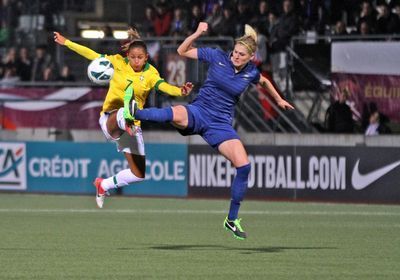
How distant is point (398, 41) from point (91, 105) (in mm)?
6341

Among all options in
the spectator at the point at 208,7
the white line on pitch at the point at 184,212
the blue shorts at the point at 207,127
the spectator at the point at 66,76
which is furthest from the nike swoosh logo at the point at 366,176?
the blue shorts at the point at 207,127

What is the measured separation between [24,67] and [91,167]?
14.6 ft

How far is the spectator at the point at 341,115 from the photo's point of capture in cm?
2159

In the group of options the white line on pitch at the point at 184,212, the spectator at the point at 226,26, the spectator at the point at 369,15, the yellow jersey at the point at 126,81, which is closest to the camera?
the yellow jersey at the point at 126,81

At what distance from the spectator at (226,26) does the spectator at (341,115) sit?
11.1 ft

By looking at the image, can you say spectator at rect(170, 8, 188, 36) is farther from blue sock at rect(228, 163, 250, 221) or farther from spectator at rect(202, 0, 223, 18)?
blue sock at rect(228, 163, 250, 221)

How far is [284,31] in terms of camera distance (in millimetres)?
23156

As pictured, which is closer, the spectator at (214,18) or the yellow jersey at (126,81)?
the yellow jersey at (126,81)

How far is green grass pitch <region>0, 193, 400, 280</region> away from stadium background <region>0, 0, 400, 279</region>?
0.05m

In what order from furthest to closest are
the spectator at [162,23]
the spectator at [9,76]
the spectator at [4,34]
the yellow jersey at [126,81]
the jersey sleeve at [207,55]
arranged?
the spectator at [4,34] < the spectator at [9,76] < the spectator at [162,23] < the yellow jersey at [126,81] < the jersey sleeve at [207,55]

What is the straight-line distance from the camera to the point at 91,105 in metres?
24.1

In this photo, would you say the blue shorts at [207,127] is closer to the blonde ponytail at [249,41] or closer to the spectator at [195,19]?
the blonde ponytail at [249,41]

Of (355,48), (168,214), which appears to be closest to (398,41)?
(355,48)

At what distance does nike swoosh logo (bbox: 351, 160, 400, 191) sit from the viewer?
20.3 m
